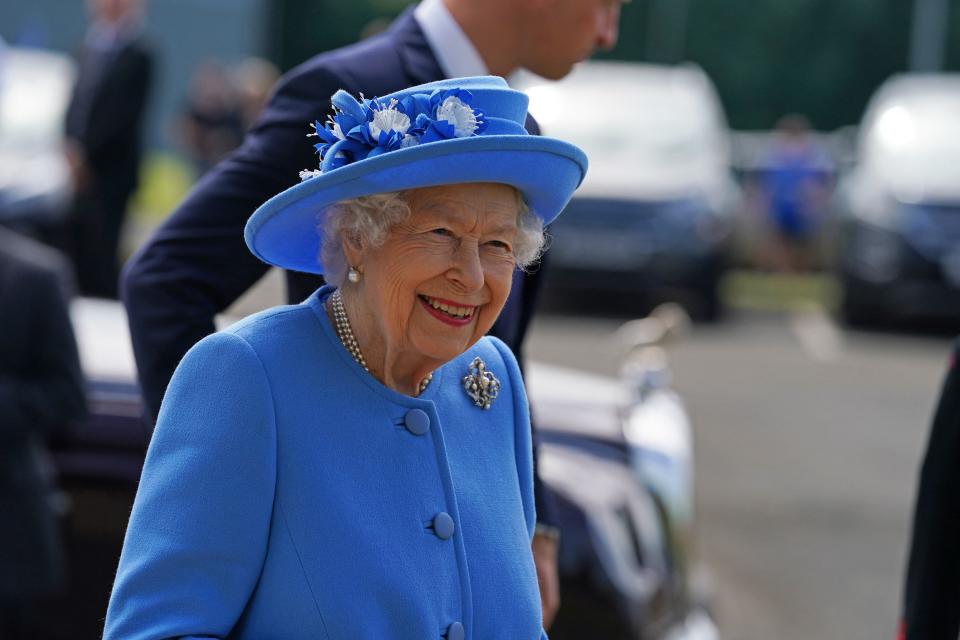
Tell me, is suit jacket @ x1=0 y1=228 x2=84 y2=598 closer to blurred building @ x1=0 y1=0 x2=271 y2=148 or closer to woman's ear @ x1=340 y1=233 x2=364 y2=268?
woman's ear @ x1=340 y1=233 x2=364 y2=268

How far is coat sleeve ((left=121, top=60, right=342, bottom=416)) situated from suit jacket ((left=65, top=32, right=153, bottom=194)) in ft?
24.9

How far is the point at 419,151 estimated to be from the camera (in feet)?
7.01

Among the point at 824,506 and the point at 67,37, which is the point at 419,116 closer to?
the point at 824,506

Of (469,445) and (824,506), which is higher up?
(469,445)

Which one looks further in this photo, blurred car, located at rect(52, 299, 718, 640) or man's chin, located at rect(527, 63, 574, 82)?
blurred car, located at rect(52, 299, 718, 640)

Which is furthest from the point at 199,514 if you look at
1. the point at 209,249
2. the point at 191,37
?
the point at 191,37

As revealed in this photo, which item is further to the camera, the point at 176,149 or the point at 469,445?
the point at 176,149

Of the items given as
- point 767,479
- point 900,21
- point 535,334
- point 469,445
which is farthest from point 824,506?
point 900,21

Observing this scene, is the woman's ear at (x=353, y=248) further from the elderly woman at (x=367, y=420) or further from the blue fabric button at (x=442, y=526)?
the blue fabric button at (x=442, y=526)

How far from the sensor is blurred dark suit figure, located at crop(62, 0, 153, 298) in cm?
1013

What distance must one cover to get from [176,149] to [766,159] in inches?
364

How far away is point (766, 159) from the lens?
19766 mm

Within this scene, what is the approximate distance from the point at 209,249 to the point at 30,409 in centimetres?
162

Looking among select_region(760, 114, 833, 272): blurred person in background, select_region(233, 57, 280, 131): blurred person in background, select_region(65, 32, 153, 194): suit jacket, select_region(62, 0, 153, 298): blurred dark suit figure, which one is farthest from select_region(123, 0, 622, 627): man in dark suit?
select_region(760, 114, 833, 272): blurred person in background
